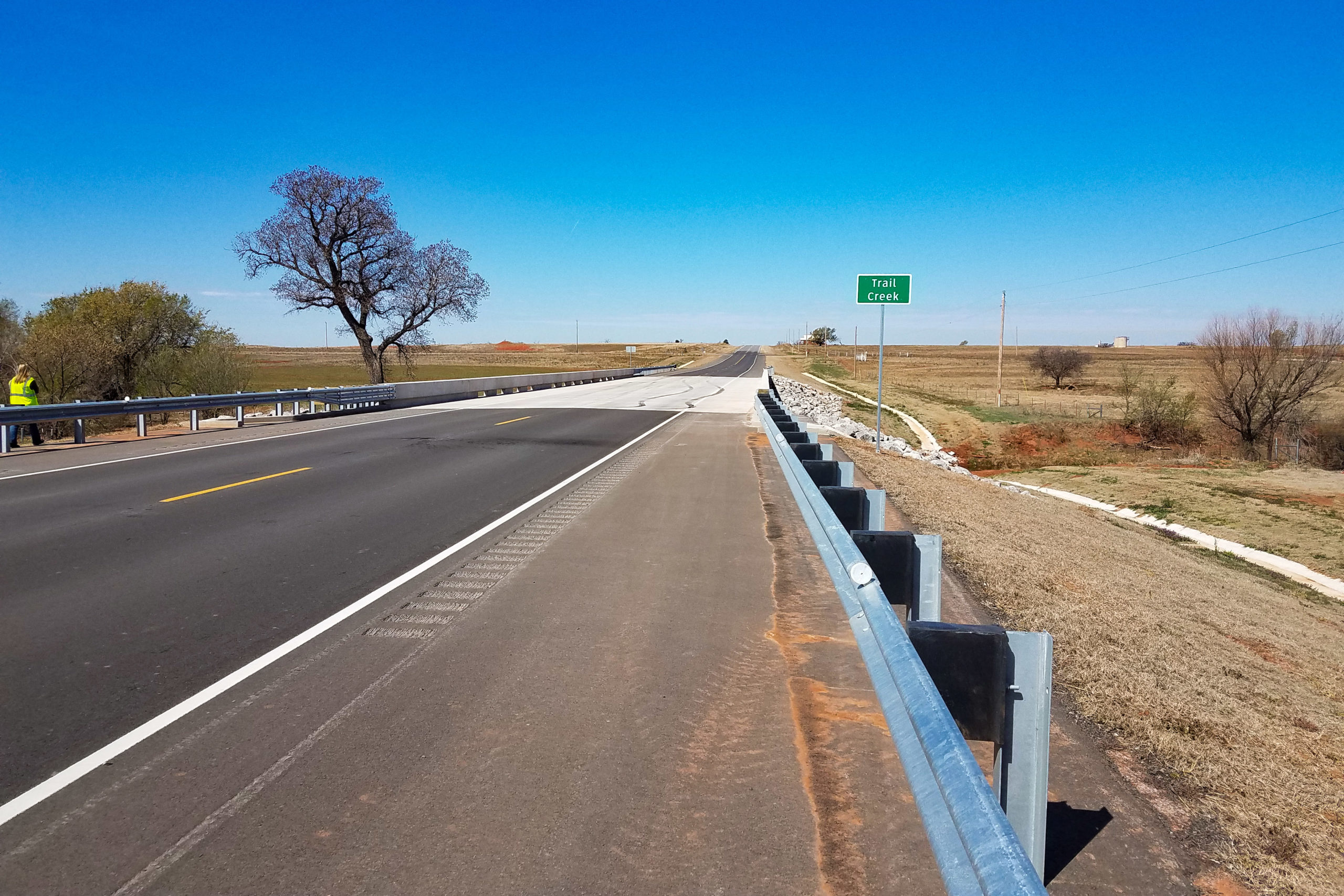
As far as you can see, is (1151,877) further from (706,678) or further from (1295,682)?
(1295,682)

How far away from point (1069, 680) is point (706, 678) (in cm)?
218

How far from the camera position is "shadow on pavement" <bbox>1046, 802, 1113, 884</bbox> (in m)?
3.34

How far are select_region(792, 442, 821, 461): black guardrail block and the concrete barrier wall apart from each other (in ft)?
83.9

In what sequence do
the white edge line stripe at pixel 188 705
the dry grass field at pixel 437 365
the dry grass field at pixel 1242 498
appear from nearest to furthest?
1. the white edge line stripe at pixel 188 705
2. the dry grass field at pixel 1242 498
3. the dry grass field at pixel 437 365

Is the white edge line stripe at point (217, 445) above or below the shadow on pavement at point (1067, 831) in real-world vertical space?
above

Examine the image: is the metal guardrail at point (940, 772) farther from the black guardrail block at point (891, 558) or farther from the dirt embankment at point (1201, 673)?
the dirt embankment at point (1201, 673)

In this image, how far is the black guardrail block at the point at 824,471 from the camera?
303 inches

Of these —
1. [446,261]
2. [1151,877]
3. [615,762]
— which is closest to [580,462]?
[615,762]

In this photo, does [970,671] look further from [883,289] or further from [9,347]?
[9,347]

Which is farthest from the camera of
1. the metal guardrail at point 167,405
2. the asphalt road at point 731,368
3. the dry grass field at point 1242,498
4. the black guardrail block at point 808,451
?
the asphalt road at point 731,368

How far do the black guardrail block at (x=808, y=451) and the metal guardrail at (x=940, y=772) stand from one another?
17.6ft

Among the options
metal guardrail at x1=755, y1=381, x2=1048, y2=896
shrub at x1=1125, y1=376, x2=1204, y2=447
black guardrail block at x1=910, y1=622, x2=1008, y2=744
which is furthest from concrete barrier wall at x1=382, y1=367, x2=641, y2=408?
black guardrail block at x1=910, y1=622, x2=1008, y2=744

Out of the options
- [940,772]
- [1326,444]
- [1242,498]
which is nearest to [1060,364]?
[1326,444]

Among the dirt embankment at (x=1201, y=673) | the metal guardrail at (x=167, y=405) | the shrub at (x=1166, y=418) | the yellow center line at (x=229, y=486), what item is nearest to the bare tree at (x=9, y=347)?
the metal guardrail at (x=167, y=405)
